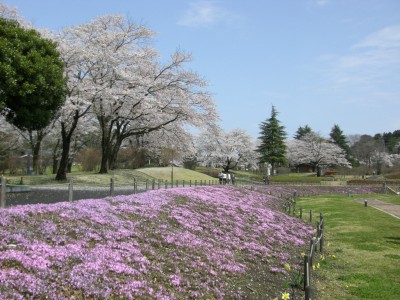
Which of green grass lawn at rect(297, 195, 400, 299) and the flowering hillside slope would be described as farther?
green grass lawn at rect(297, 195, 400, 299)

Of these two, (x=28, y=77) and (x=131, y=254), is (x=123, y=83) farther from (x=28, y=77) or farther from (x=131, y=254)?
(x=131, y=254)

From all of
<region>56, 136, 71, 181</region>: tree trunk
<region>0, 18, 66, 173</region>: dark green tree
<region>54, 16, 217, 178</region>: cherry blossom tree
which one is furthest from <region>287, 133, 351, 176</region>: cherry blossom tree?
<region>0, 18, 66, 173</region>: dark green tree

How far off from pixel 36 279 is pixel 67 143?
28212 millimetres

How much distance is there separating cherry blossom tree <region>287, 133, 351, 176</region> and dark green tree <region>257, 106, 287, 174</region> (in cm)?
1628

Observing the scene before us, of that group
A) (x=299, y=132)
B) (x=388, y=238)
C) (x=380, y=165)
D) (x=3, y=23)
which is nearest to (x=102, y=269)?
(x=388, y=238)

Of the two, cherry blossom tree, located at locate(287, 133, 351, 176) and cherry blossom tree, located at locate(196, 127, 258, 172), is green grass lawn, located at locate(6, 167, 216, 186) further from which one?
cherry blossom tree, located at locate(287, 133, 351, 176)

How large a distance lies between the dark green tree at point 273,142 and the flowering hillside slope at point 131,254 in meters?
62.5

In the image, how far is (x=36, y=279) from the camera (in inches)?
248

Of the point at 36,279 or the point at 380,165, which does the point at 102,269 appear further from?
the point at 380,165

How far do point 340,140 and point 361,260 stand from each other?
9173cm

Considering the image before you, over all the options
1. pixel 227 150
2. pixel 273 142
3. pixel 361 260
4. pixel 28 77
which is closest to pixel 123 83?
pixel 28 77

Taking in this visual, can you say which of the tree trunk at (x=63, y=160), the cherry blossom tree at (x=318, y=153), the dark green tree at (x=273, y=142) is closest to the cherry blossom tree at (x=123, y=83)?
the tree trunk at (x=63, y=160)

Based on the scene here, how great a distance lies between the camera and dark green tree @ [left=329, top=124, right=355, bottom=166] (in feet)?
324

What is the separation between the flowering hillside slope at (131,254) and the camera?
6.71 m
